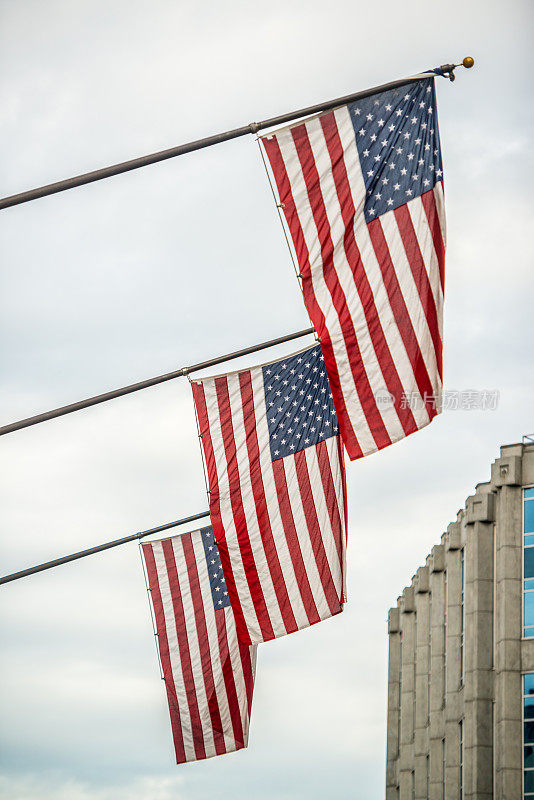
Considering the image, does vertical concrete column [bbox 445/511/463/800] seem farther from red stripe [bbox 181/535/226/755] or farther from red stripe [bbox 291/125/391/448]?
red stripe [bbox 291/125/391/448]

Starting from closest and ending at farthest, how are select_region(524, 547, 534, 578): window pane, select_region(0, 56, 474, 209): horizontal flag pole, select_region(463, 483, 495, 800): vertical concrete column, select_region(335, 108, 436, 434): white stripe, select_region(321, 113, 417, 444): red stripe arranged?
select_region(0, 56, 474, 209): horizontal flag pole, select_region(321, 113, 417, 444): red stripe, select_region(335, 108, 436, 434): white stripe, select_region(524, 547, 534, 578): window pane, select_region(463, 483, 495, 800): vertical concrete column

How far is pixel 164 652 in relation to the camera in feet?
66.5

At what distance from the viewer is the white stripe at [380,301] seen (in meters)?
14.2

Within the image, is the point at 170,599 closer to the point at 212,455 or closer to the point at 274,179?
the point at 212,455

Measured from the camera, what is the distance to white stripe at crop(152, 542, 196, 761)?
20.2 metres

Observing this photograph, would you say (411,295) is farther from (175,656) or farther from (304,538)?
(175,656)

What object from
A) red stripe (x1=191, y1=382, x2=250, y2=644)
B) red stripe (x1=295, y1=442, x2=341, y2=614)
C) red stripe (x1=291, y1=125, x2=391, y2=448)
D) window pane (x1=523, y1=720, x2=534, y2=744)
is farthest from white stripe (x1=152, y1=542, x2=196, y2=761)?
window pane (x1=523, y1=720, x2=534, y2=744)

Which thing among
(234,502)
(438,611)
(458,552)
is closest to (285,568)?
(234,502)

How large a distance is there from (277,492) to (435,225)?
12.4 feet

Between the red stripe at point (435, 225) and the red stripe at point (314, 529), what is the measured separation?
2.89 meters

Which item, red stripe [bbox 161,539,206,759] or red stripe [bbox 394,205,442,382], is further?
red stripe [bbox 161,539,206,759]

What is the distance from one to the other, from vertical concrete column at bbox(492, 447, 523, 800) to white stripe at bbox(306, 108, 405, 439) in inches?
967

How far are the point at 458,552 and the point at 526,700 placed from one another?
7.06m

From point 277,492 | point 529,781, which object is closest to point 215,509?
point 277,492
